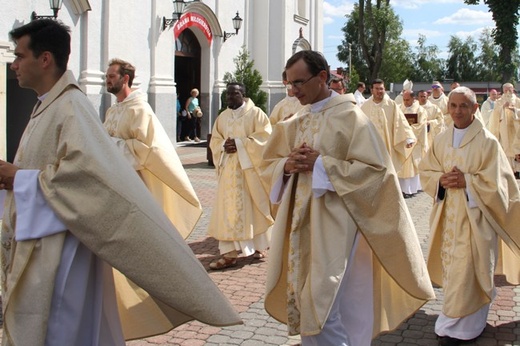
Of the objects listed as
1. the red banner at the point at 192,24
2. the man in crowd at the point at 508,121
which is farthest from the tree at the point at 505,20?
the man in crowd at the point at 508,121

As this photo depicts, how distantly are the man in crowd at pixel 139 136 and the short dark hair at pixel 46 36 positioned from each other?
2949 mm

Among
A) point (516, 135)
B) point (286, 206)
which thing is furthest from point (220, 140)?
point (516, 135)

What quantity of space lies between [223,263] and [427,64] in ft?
252

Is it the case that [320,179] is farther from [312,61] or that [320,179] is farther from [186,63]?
[186,63]

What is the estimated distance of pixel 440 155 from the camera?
17.9 ft

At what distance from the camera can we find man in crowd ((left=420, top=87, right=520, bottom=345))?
507 cm

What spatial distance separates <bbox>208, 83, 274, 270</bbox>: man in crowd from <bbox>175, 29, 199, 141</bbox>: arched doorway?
531 inches

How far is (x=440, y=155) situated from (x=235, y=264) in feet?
9.69

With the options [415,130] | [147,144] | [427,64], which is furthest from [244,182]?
[427,64]

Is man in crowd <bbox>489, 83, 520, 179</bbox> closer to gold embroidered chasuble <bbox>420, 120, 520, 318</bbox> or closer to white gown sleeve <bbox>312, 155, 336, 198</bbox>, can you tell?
gold embroidered chasuble <bbox>420, 120, 520, 318</bbox>

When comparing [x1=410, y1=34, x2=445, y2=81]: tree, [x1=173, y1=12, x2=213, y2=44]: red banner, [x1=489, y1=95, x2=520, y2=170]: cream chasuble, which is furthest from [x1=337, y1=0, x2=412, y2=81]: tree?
[x1=489, y1=95, x2=520, y2=170]: cream chasuble

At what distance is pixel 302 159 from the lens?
411 centimetres

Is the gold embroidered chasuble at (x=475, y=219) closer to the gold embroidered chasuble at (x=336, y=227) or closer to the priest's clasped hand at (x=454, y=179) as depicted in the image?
the priest's clasped hand at (x=454, y=179)

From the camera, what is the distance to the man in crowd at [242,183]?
7.74 metres
